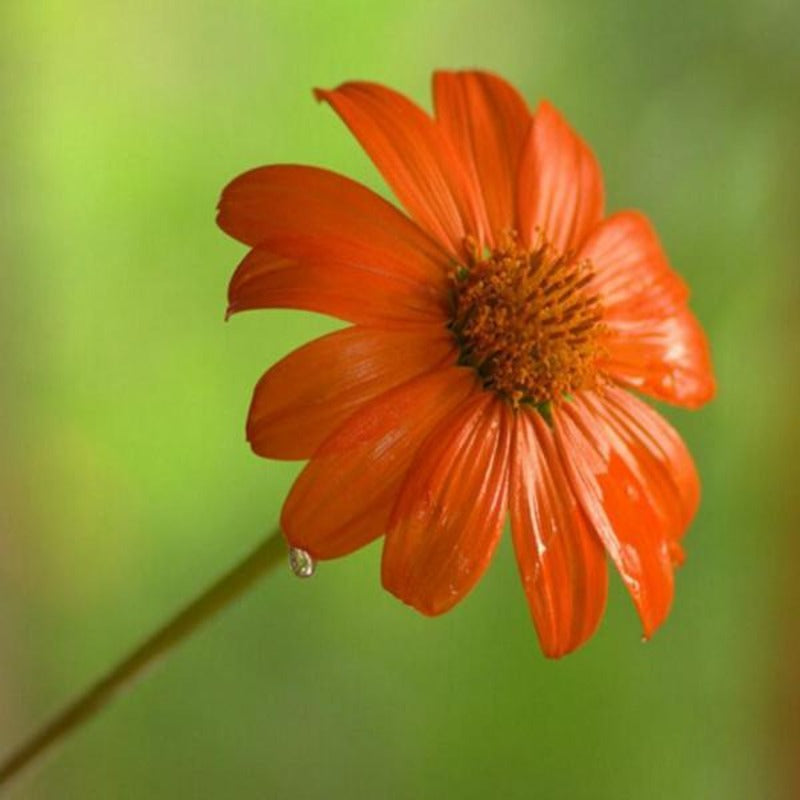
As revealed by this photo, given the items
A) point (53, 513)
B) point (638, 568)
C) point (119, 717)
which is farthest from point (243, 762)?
point (638, 568)

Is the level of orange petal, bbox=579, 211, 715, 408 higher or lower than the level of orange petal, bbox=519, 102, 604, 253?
lower

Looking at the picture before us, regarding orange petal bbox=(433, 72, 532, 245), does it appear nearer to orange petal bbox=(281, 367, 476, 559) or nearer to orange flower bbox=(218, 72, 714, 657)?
orange flower bbox=(218, 72, 714, 657)

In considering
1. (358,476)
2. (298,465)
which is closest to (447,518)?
(358,476)

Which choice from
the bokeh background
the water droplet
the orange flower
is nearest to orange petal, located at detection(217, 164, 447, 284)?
the orange flower

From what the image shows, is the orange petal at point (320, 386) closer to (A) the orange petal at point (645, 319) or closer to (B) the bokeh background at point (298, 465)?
(A) the orange petal at point (645, 319)

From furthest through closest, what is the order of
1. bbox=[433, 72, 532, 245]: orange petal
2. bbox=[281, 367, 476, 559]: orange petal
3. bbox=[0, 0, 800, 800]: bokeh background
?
bbox=[0, 0, 800, 800]: bokeh background < bbox=[433, 72, 532, 245]: orange petal < bbox=[281, 367, 476, 559]: orange petal

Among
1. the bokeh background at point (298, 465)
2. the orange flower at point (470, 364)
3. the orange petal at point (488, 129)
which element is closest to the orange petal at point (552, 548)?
the orange flower at point (470, 364)

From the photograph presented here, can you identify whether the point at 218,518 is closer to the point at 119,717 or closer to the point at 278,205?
the point at 119,717

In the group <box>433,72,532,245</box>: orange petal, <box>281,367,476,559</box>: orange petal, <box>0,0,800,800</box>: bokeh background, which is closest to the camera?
<box>281,367,476,559</box>: orange petal
